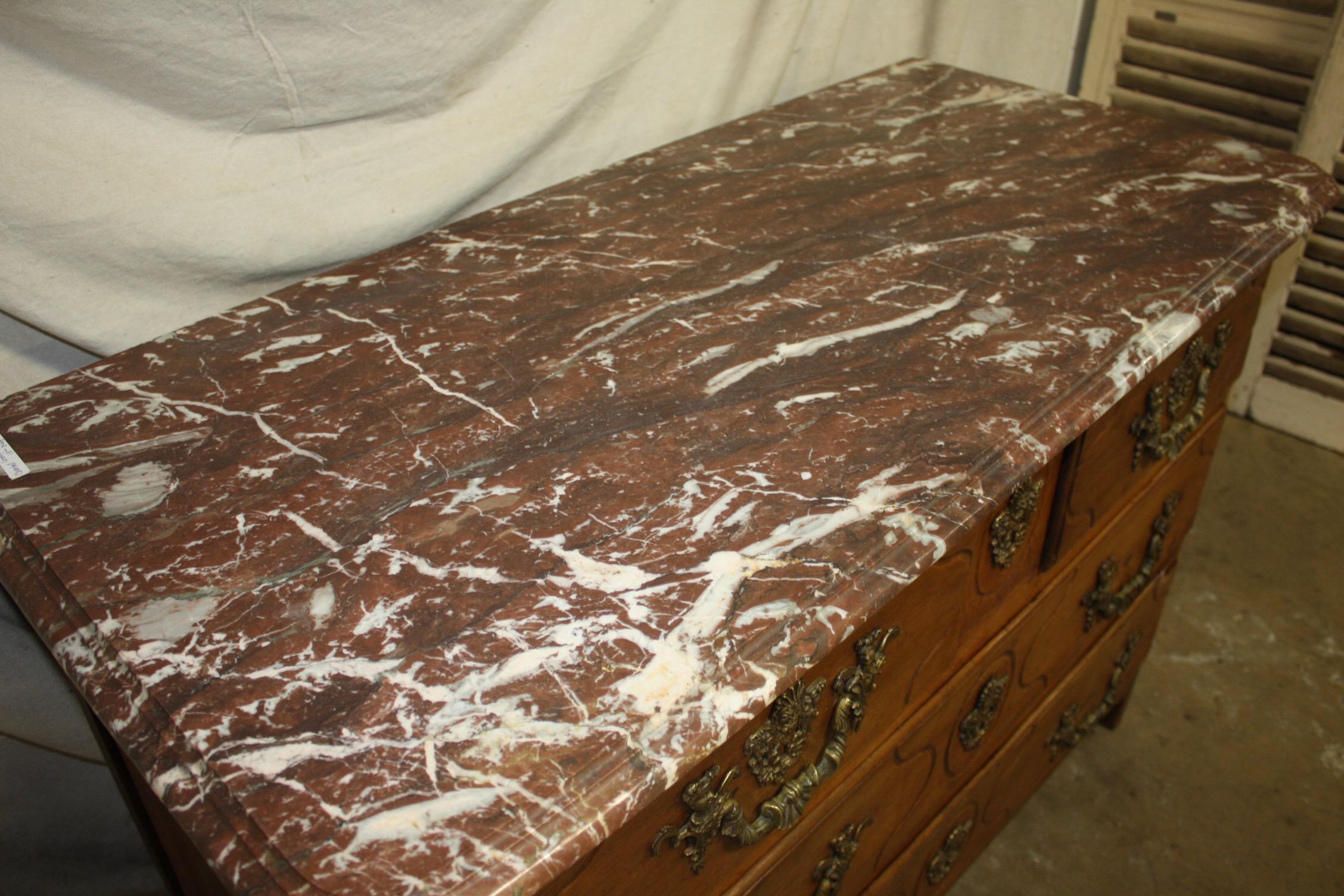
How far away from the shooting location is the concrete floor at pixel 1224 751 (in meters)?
1.77

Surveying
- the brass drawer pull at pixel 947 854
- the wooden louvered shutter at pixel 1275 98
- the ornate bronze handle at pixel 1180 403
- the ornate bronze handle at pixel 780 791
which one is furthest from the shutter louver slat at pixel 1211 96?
the ornate bronze handle at pixel 780 791

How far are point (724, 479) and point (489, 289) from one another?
463mm

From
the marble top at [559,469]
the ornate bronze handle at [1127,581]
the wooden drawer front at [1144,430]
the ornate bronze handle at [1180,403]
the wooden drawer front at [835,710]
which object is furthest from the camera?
the ornate bronze handle at [1127,581]

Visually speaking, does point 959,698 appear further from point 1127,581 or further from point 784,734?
point 1127,581

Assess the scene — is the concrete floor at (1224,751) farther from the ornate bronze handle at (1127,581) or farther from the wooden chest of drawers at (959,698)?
the ornate bronze handle at (1127,581)

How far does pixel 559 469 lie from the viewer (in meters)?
0.97

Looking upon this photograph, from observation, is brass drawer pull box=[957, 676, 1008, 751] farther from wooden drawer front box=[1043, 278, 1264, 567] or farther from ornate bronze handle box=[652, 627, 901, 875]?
ornate bronze handle box=[652, 627, 901, 875]

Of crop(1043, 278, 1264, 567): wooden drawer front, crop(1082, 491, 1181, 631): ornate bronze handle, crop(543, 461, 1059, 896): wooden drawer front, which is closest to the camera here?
crop(543, 461, 1059, 896): wooden drawer front

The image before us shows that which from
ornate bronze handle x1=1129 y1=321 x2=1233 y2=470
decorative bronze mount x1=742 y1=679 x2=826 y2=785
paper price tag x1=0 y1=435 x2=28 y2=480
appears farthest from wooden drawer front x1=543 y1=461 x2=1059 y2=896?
paper price tag x1=0 y1=435 x2=28 y2=480

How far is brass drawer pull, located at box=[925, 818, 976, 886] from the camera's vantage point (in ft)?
4.66

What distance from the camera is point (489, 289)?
4.10 feet

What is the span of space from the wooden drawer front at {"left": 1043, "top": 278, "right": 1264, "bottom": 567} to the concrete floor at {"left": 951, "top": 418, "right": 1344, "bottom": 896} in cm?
72

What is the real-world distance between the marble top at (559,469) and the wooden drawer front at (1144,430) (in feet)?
0.47

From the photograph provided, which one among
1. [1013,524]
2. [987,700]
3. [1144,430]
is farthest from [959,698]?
[1144,430]
